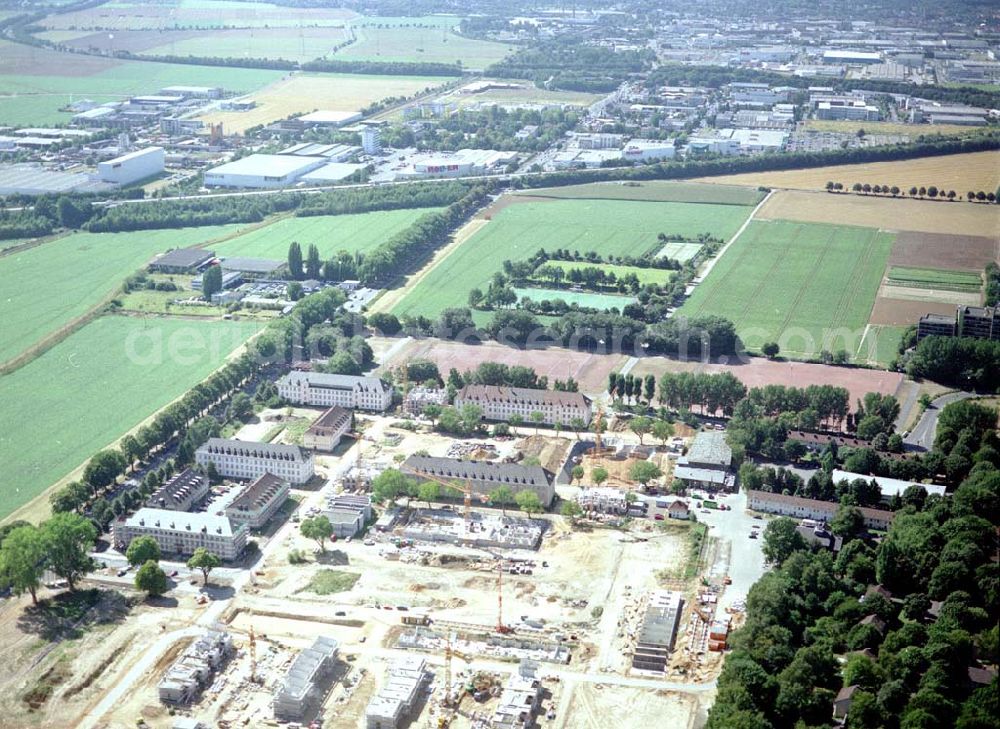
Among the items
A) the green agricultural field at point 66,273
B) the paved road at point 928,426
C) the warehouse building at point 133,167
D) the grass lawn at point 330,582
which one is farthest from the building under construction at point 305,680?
the warehouse building at point 133,167

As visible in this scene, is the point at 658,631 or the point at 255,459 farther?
the point at 255,459

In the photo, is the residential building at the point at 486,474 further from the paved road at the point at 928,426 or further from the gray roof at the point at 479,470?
the paved road at the point at 928,426

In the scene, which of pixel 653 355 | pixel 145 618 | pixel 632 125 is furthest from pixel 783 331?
pixel 632 125

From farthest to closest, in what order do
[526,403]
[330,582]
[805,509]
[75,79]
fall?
[75,79], [526,403], [805,509], [330,582]

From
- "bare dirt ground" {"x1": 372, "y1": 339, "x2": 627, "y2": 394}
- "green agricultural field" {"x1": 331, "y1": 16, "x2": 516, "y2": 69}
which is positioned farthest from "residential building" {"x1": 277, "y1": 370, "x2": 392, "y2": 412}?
"green agricultural field" {"x1": 331, "y1": 16, "x2": 516, "y2": 69}

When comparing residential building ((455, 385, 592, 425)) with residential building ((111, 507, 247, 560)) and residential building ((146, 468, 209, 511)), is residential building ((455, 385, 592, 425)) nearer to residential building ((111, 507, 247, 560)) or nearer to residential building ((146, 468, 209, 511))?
residential building ((146, 468, 209, 511))

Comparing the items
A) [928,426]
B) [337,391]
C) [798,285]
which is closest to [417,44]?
[798,285]

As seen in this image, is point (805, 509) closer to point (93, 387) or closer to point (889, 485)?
point (889, 485)
